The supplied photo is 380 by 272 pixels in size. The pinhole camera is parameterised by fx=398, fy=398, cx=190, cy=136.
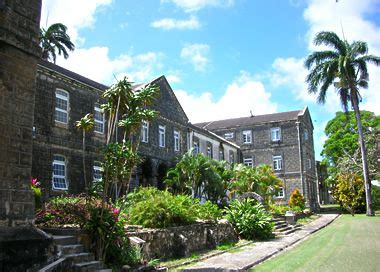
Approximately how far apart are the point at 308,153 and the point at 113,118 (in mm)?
36876

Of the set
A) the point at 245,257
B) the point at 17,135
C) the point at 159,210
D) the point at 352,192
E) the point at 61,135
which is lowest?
the point at 245,257

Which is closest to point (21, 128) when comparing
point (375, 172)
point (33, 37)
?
point (33, 37)

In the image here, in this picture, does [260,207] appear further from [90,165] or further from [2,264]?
[2,264]

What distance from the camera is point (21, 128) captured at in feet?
24.1

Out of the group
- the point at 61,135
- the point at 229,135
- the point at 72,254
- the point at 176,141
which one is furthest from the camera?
the point at 229,135

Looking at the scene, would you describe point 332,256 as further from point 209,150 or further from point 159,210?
point 209,150

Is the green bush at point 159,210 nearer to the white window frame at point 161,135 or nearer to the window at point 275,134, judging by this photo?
the white window frame at point 161,135

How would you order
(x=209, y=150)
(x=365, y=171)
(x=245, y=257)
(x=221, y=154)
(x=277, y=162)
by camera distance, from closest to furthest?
(x=245, y=257)
(x=365, y=171)
(x=209, y=150)
(x=221, y=154)
(x=277, y=162)

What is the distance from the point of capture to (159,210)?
41.3ft

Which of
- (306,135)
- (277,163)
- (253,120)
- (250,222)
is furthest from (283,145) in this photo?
(250,222)

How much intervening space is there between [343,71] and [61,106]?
20678 millimetres

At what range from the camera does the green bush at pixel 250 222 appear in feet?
58.2

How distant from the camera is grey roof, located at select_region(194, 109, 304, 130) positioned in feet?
143

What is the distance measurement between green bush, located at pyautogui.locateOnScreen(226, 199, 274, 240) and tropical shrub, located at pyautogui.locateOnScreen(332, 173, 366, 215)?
1672 cm
